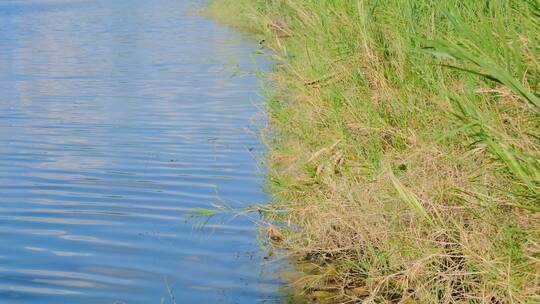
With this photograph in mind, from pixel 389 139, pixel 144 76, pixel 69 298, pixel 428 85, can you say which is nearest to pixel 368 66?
pixel 389 139

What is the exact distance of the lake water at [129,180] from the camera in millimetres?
6551

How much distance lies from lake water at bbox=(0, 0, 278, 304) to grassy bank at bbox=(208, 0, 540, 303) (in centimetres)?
55

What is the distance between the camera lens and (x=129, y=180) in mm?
9562

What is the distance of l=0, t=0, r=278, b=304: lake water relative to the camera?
6551 millimetres

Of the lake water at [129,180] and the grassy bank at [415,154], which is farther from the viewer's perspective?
the lake water at [129,180]

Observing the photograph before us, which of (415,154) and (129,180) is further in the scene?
(129,180)

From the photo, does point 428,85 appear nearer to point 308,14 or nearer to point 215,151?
point 308,14

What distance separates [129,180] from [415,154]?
4345mm

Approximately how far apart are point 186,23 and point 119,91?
57.9 ft

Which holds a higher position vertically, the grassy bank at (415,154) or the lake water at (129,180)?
the grassy bank at (415,154)

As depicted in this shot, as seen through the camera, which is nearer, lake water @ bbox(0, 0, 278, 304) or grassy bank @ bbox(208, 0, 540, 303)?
grassy bank @ bbox(208, 0, 540, 303)

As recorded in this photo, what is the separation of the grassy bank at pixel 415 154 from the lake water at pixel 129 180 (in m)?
0.55

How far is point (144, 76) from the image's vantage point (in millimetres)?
18656

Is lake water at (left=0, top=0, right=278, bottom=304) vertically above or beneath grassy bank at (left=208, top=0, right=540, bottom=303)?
beneath
